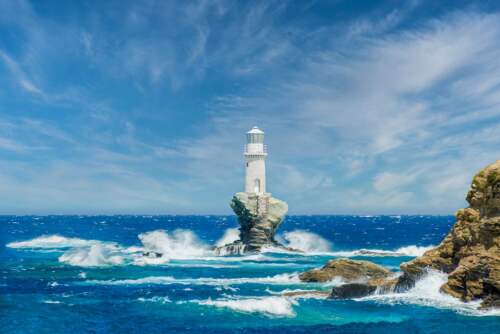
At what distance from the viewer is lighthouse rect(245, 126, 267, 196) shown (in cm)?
7071

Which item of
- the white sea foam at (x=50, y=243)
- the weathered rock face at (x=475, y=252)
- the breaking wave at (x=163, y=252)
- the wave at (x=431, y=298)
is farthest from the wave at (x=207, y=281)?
the white sea foam at (x=50, y=243)

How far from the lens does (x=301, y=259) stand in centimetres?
6144

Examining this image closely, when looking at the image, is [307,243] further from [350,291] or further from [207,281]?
[350,291]

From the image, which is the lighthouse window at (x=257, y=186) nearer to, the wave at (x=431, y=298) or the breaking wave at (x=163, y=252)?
the breaking wave at (x=163, y=252)

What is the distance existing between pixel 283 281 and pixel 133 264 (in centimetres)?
1990

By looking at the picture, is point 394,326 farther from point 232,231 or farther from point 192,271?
point 232,231

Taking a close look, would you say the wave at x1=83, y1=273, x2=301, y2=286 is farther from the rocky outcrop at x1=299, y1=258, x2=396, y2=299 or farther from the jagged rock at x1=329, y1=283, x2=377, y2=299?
the jagged rock at x1=329, y1=283, x2=377, y2=299

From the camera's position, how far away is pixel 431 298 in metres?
32.2

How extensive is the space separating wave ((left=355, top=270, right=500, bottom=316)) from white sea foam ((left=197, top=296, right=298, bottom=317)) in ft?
16.7

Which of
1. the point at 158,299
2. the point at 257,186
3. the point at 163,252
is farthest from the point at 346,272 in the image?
the point at 163,252

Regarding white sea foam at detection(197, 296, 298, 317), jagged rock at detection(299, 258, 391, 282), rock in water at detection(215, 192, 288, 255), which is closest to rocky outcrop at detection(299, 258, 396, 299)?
jagged rock at detection(299, 258, 391, 282)

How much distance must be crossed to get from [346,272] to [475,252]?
40.8 feet

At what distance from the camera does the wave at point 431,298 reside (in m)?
29.5

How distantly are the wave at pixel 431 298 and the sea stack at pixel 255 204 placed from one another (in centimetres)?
3657
